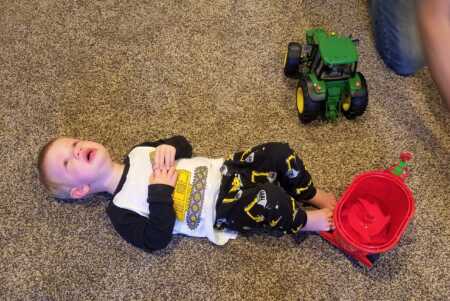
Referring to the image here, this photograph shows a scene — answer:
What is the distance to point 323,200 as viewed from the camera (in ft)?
3.89

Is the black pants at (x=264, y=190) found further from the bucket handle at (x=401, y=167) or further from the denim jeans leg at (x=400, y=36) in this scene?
the denim jeans leg at (x=400, y=36)

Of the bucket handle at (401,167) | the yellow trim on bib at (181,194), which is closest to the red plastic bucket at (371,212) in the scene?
the bucket handle at (401,167)

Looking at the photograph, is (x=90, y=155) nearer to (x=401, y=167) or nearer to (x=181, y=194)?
(x=181, y=194)

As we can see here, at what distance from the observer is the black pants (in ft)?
3.52

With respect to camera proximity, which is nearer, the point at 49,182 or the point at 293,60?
the point at 49,182

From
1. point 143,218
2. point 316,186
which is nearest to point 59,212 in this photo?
point 143,218

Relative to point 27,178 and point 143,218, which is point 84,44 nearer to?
point 27,178

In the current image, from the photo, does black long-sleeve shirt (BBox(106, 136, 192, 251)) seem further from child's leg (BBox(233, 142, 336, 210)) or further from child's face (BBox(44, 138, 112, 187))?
child's leg (BBox(233, 142, 336, 210))

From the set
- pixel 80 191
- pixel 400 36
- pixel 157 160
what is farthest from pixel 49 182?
pixel 400 36

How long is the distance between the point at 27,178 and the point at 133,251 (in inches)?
14.8

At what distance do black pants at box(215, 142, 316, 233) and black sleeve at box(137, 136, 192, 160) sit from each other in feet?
0.39

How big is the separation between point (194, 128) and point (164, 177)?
0.91 ft

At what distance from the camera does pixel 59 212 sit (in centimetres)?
123

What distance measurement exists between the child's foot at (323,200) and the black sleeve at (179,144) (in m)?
0.36
